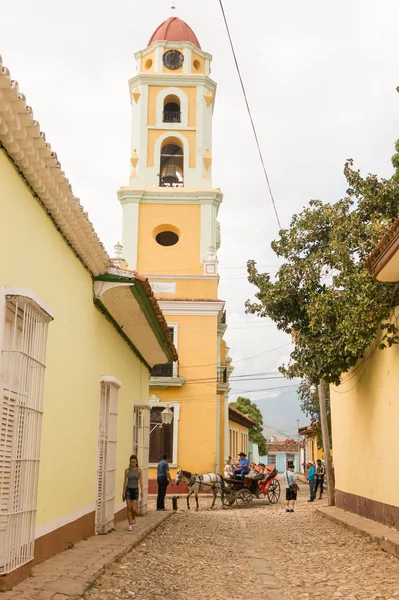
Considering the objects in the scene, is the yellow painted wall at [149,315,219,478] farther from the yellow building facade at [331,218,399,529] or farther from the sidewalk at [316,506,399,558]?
the sidewalk at [316,506,399,558]

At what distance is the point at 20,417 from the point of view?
6.39 metres

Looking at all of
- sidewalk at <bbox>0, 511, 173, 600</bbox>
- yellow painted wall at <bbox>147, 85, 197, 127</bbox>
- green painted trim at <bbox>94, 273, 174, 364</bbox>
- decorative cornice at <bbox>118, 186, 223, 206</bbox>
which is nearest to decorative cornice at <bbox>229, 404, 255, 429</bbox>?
decorative cornice at <bbox>118, 186, 223, 206</bbox>

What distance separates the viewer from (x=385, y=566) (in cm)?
867

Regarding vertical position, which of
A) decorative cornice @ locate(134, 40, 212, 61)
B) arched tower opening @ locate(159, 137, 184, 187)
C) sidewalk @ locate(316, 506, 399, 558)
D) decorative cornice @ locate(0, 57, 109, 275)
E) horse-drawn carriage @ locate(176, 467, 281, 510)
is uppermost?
decorative cornice @ locate(134, 40, 212, 61)

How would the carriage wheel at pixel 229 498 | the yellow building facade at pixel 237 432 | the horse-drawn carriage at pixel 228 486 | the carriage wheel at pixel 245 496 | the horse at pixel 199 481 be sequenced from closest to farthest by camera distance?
the horse at pixel 199 481 → the horse-drawn carriage at pixel 228 486 → the carriage wheel at pixel 229 498 → the carriage wheel at pixel 245 496 → the yellow building facade at pixel 237 432

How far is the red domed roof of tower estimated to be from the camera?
94.9ft

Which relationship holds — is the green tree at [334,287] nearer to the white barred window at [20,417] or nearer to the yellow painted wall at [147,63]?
the white barred window at [20,417]

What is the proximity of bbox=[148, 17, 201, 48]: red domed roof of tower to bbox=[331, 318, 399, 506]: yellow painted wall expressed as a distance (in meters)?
17.8

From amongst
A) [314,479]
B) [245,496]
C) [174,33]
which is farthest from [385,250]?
[174,33]

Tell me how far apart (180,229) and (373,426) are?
52.3 ft

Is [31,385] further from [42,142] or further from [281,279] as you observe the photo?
[281,279]

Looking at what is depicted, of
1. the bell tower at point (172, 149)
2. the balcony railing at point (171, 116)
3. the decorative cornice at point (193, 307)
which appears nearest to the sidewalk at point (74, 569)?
the decorative cornice at point (193, 307)

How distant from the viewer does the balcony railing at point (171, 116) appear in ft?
93.7

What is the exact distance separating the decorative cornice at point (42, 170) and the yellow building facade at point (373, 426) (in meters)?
3.64
